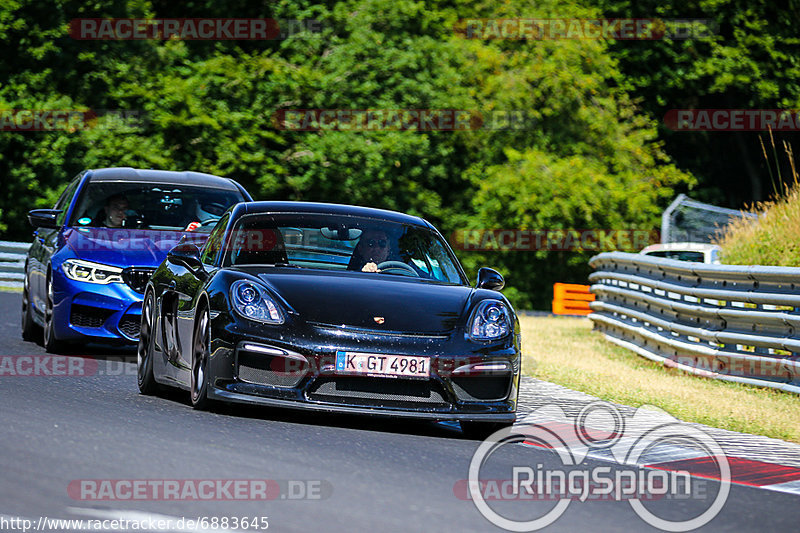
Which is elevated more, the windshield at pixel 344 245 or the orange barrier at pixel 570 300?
the windshield at pixel 344 245

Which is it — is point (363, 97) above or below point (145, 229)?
above

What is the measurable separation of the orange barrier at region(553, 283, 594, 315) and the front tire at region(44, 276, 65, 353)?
2101cm

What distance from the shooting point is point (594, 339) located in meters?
18.5

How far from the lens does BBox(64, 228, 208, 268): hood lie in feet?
37.3

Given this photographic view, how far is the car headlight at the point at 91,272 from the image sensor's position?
37.0ft

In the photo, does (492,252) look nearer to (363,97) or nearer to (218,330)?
(363,97)

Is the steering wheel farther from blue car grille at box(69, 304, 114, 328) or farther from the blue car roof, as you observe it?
the blue car roof

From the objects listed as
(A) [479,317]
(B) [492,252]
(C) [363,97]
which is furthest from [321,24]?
(A) [479,317]

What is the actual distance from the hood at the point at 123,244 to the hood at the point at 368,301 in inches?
129

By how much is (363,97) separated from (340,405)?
30939 millimetres

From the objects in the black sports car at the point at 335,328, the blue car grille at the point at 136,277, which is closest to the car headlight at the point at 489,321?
the black sports car at the point at 335,328

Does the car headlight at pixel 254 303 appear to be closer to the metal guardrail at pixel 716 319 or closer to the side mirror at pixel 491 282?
the side mirror at pixel 491 282

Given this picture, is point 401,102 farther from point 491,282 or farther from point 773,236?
point 491,282

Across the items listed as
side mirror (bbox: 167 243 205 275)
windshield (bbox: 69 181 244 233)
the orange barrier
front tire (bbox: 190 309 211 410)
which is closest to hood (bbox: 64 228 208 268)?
windshield (bbox: 69 181 244 233)
